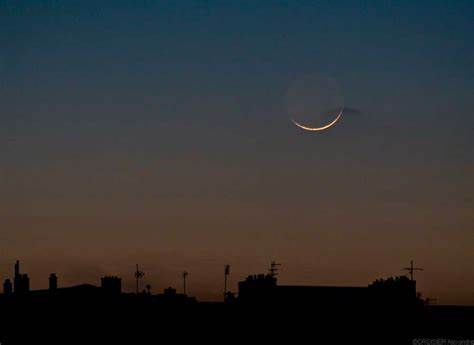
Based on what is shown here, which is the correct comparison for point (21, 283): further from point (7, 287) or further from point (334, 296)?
point (334, 296)

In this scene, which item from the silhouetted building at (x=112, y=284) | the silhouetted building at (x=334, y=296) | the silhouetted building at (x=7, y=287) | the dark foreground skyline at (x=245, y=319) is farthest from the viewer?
the silhouetted building at (x=7, y=287)

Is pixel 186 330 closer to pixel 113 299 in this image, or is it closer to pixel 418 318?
pixel 113 299

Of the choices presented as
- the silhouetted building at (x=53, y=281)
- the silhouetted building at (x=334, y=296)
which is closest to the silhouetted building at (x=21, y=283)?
the silhouetted building at (x=53, y=281)

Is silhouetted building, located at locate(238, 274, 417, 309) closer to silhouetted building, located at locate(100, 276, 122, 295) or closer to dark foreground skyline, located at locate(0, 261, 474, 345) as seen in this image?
dark foreground skyline, located at locate(0, 261, 474, 345)

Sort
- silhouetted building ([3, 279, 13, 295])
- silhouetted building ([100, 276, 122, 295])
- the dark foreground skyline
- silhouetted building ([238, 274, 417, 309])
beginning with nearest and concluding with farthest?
1. the dark foreground skyline
2. silhouetted building ([238, 274, 417, 309])
3. silhouetted building ([100, 276, 122, 295])
4. silhouetted building ([3, 279, 13, 295])

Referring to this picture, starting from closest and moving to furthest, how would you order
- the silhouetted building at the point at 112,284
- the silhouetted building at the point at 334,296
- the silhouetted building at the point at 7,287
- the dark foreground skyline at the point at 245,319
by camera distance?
the dark foreground skyline at the point at 245,319
the silhouetted building at the point at 334,296
the silhouetted building at the point at 112,284
the silhouetted building at the point at 7,287

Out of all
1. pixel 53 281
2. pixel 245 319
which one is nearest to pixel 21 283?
pixel 53 281

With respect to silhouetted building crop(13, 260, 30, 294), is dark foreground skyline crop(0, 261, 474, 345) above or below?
below

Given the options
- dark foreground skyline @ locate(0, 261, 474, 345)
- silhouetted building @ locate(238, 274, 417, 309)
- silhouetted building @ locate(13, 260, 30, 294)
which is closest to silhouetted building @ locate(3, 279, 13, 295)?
silhouetted building @ locate(13, 260, 30, 294)

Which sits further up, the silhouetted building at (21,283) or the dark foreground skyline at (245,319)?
the silhouetted building at (21,283)

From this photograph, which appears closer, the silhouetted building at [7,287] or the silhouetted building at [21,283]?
the silhouetted building at [21,283]

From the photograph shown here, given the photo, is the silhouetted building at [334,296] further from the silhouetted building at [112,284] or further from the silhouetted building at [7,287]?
the silhouetted building at [7,287]

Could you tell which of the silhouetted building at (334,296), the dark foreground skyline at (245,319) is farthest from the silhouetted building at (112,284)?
the silhouetted building at (334,296)

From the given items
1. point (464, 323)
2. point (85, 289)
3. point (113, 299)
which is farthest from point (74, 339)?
point (464, 323)
